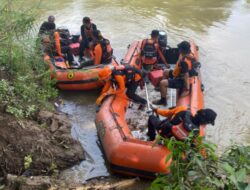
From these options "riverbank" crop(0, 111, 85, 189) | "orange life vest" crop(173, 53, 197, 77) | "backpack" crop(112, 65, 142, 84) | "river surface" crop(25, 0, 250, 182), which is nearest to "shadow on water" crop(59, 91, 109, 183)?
"river surface" crop(25, 0, 250, 182)

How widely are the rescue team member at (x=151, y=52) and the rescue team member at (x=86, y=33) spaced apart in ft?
4.04

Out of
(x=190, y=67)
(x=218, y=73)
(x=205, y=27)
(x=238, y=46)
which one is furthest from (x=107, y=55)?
(x=205, y=27)

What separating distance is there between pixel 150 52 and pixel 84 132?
2421 millimetres

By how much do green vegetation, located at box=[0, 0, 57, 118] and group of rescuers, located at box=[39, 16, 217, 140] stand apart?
3.53 feet

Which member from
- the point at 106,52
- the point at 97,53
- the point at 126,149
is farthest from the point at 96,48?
the point at 126,149

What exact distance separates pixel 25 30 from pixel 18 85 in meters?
0.98

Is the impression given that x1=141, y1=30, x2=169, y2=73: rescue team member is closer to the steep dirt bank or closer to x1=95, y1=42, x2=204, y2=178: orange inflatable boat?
x1=95, y1=42, x2=204, y2=178: orange inflatable boat

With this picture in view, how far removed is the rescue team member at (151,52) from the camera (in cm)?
798

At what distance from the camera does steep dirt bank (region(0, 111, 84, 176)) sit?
16.9 ft

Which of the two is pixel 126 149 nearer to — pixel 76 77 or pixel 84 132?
pixel 84 132

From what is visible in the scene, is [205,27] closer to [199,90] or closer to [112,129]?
[199,90]

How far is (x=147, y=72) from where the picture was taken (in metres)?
8.00

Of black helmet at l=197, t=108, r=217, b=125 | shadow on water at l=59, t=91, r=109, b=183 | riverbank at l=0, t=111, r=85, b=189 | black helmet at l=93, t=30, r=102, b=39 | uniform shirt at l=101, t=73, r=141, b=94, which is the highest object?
black helmet at l=93, t=30, r=102, b=39

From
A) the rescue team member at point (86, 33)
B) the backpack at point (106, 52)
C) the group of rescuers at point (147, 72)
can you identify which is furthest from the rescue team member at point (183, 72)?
the rescue team member at point (86, 33)
